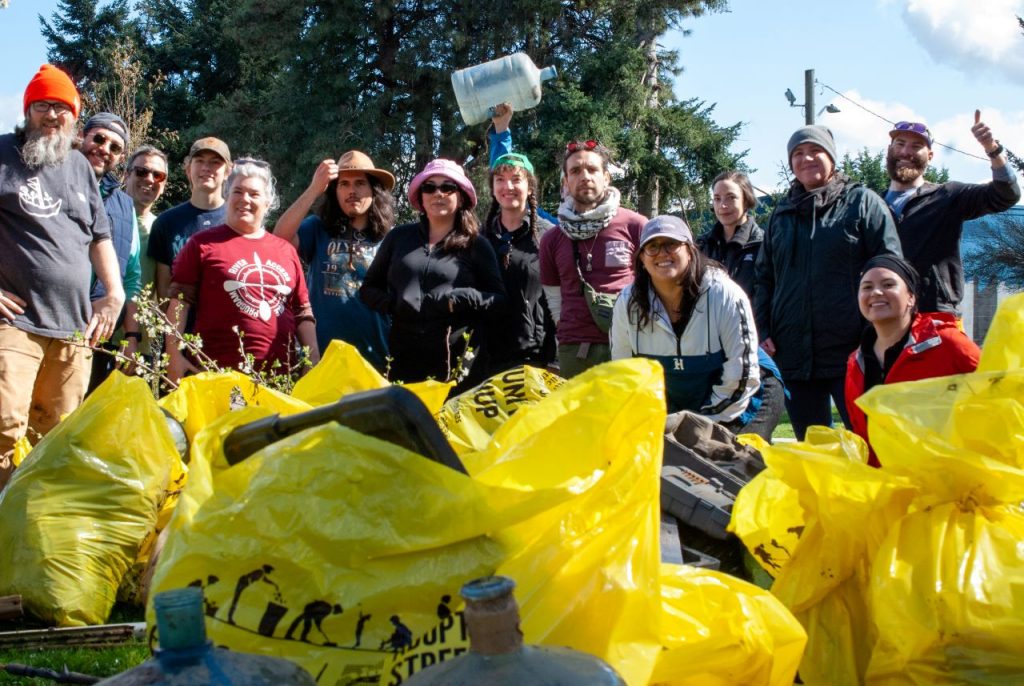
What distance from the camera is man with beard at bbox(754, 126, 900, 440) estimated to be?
4.59m

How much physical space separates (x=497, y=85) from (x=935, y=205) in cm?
336

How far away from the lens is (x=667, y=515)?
112 inches

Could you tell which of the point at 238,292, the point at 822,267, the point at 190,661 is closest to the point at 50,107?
the point at 238,292

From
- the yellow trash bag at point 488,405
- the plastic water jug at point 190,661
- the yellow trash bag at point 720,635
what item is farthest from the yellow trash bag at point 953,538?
the plastic water jug at point 190,661

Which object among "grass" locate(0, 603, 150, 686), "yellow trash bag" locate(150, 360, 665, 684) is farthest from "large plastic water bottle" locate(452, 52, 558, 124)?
"yellow trash bag" locate(150, 360, 665, 684)

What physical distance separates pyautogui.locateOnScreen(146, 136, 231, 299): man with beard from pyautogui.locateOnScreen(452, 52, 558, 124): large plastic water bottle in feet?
6.69

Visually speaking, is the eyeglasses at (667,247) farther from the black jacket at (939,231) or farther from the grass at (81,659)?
the grass at (81,659)

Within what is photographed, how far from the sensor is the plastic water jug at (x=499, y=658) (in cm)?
112

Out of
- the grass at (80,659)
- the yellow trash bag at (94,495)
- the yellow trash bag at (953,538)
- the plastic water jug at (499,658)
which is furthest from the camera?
the yellow trash bag at (94,495)

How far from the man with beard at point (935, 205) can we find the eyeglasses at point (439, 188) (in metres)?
2.24

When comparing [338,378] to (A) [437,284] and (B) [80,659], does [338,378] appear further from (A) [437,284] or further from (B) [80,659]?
(A) [437,284]

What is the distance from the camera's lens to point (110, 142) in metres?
5.10

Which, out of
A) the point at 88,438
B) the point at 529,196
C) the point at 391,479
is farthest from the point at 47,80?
the point at 391,479

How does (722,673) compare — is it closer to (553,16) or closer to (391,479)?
(391,479)
